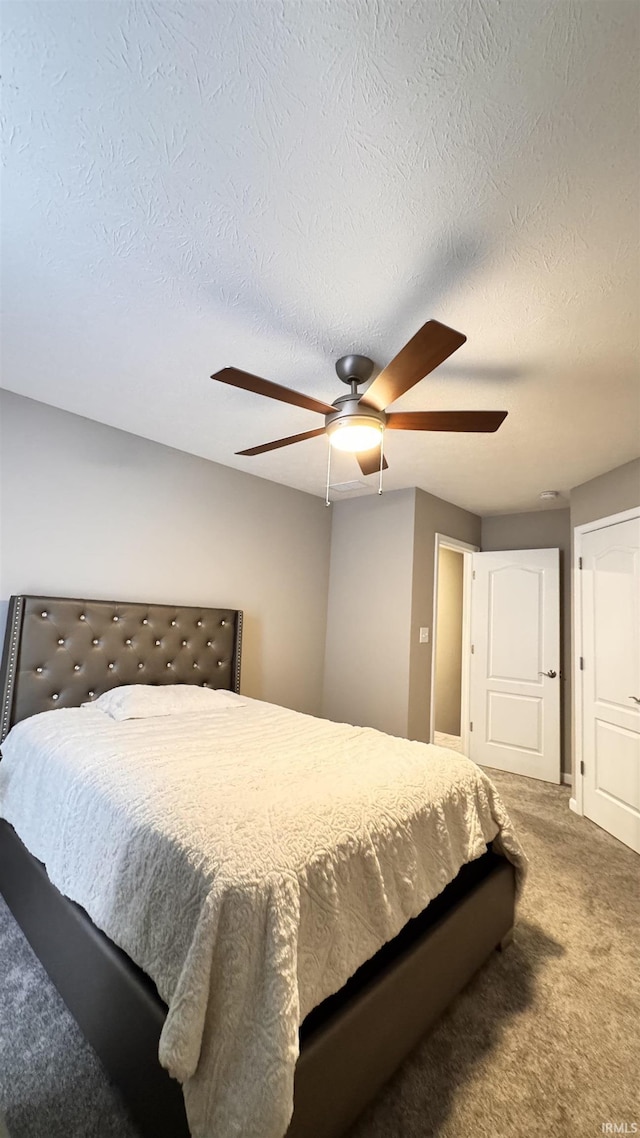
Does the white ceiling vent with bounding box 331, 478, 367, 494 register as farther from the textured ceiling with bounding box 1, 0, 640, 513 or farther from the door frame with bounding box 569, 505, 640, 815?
the door frame with bounding box 569, 505, 640, 815

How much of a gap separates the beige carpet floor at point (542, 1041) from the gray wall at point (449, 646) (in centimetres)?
292

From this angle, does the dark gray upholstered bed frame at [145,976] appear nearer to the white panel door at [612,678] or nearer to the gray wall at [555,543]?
the white panel door at [612,678]

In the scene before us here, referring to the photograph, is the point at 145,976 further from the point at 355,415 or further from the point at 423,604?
the point at 423,604

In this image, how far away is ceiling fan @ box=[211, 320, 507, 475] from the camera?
56.6 inches

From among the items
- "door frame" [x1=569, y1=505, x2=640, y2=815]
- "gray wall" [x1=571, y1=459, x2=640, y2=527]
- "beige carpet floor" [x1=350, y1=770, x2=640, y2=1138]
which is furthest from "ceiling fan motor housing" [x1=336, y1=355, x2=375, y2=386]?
"beige carpet floor" [x1=350, y1=770, x2=640, y2=1138]

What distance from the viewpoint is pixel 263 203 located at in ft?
4.10

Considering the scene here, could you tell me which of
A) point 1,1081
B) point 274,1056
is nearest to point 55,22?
point 274,1056

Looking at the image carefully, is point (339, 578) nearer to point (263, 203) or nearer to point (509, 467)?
point (509, 467)

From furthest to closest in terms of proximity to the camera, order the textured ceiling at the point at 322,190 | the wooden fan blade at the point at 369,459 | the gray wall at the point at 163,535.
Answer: the gray wall at the point at 163,535 → the wooden fan blade at the point at 369,459 → the textured ceiling at the point at 322,190

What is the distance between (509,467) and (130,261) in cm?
269

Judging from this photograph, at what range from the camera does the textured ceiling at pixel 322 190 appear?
0.89 m

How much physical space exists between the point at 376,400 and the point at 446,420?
0.32 m

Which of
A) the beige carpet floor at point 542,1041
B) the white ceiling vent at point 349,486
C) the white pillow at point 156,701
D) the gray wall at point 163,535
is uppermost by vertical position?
the white ceiling vent at point 349,486

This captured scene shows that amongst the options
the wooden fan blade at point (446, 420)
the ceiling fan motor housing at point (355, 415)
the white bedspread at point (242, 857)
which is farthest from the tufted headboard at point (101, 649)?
the wooden fan blade at point (446, 420)
